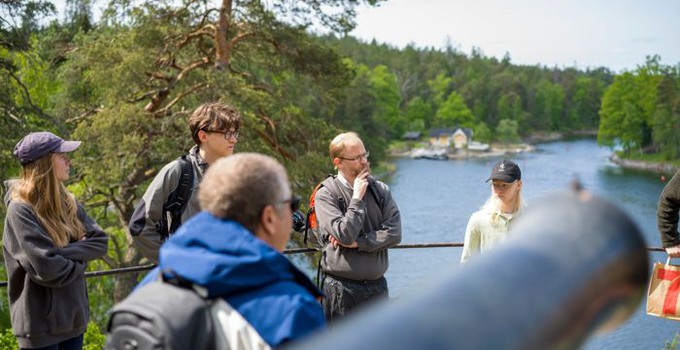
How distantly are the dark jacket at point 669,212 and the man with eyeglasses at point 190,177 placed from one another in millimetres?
2606

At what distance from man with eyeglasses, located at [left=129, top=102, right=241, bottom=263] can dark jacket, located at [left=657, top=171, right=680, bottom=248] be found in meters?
2.61

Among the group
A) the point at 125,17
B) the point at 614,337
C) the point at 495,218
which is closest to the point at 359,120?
the point at 614,337

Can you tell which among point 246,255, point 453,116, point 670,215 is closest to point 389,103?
point 453,116

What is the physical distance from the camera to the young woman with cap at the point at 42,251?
3.29m

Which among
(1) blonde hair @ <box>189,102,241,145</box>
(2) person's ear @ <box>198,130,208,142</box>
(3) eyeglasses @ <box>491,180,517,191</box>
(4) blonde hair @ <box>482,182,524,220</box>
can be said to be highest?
(1) blonde hair @ <box>189,102,241,145</box>

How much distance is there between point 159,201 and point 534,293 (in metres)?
2.92

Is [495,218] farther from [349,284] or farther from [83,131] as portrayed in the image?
[83,131]

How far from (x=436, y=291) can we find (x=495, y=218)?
10.7 ft

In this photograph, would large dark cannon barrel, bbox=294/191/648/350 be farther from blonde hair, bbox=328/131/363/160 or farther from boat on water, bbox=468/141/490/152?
boat on water, bbox=468/141/490/152

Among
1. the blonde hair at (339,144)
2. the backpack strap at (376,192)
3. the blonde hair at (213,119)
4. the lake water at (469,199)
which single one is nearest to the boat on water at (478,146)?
the lake water at (469,199)

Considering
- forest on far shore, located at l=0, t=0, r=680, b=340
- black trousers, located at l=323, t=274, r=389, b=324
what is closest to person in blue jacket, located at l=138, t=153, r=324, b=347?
black trousers, located at l=323, t=274, r=389, b=324

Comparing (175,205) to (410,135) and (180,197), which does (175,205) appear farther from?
(410,135)

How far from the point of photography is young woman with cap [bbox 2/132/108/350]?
3.29 metres

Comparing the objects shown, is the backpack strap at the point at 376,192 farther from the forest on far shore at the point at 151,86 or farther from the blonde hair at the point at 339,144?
the forest on far shore at the point at 151,86
